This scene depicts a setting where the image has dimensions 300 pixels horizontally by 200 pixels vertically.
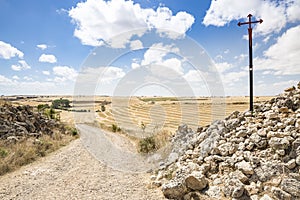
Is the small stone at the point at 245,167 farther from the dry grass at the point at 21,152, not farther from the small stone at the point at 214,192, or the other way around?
the dry grass at the point at 21,152

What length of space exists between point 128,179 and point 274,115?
181 inches

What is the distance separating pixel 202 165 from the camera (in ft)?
20.7

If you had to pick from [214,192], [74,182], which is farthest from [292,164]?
[74,182]

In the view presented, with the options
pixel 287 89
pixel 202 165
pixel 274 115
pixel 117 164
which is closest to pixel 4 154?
pixel 117 164

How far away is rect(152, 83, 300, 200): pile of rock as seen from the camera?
5.02 m

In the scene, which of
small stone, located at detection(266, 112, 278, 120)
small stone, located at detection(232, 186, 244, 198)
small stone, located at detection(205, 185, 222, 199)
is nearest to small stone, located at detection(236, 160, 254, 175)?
small stone, located at detection(232, 186, 244, 198)

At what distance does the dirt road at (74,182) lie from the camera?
588 centimetres

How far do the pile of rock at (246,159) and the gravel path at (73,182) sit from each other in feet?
2.49

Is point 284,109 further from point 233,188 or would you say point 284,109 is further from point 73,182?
point 73,182

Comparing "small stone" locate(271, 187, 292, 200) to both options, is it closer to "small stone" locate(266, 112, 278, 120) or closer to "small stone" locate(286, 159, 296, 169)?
"small stone" locate(286, 159, 296, 169)

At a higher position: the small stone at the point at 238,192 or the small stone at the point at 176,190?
the small stone at the point at 238,192

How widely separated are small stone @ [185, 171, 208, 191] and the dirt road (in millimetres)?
737

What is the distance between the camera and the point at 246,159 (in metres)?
5.78

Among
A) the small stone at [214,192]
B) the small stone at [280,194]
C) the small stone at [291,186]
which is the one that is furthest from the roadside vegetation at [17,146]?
the small stone at [291,186]
